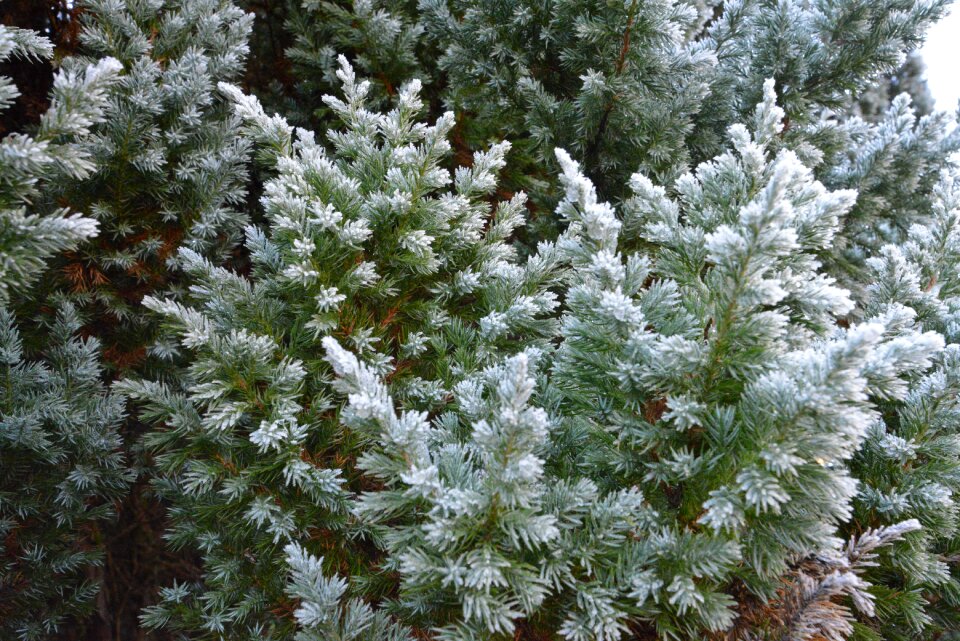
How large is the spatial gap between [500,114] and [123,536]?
2.55 metres

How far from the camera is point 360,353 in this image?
1.37 metres

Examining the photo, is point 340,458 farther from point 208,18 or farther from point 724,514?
point 208,18

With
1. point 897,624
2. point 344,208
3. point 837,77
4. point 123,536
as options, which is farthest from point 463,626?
point 123,536

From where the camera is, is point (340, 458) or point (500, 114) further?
point (500, 114)

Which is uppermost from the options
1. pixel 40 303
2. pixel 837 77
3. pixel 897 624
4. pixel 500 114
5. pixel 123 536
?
pixel 837 77

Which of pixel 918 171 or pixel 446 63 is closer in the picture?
pixel 446 63

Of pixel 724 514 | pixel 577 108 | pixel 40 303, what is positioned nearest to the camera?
pixel 724 514

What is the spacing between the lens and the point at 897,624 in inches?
54.3

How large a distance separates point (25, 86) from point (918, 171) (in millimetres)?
3387

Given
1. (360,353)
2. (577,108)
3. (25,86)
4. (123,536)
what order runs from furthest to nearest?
(123,536)
(25,86)
(577,108)
(360,353)

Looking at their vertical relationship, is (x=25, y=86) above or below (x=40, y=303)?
above

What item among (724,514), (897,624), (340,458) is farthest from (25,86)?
(897,624)

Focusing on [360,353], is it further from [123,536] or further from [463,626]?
[123,536]

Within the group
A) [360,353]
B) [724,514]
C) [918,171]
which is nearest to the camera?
[724,514]
